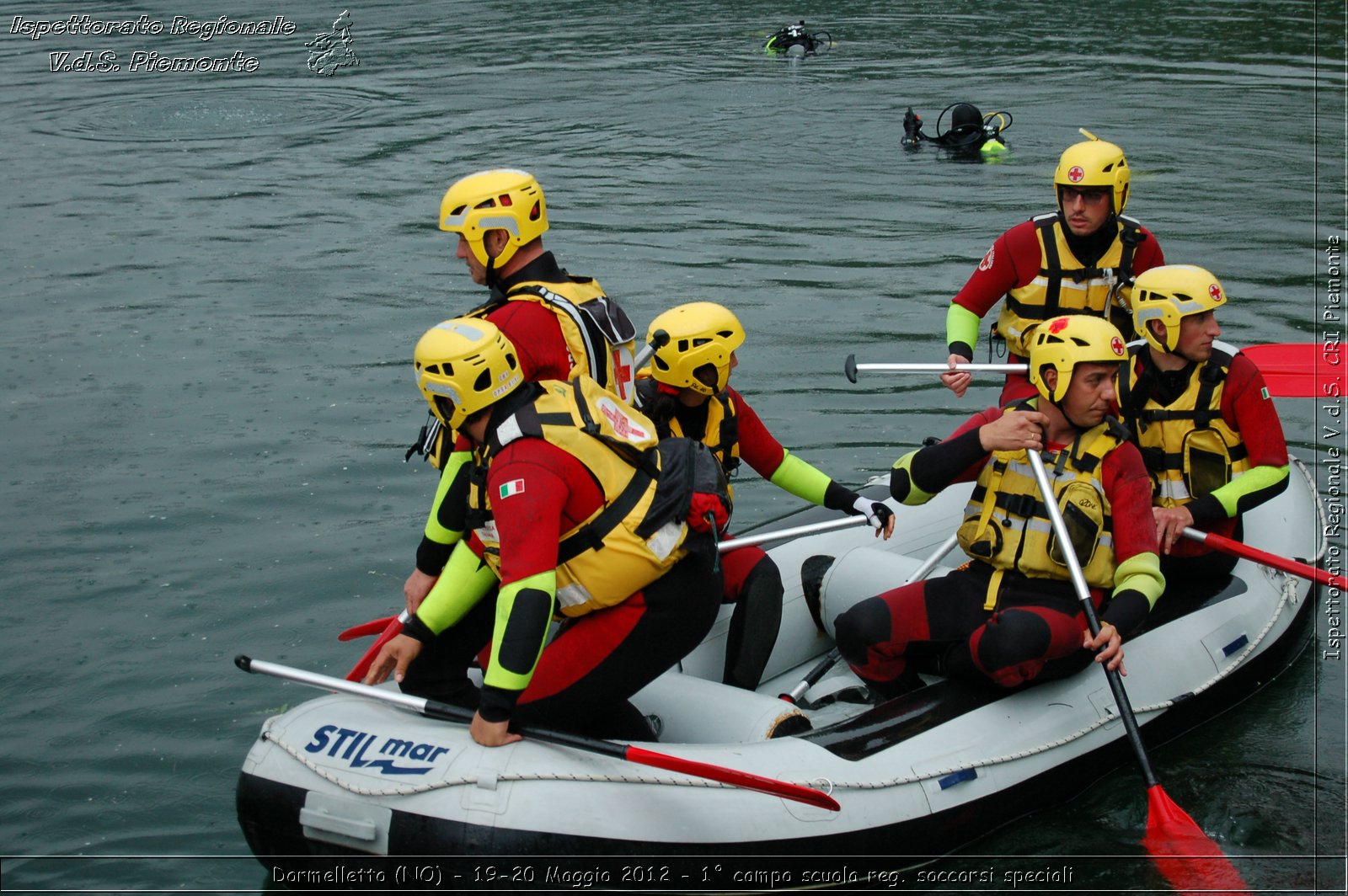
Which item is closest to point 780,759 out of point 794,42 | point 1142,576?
point 1142,576

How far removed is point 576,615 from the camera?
448cm

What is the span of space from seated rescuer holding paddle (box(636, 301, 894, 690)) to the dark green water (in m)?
0.95

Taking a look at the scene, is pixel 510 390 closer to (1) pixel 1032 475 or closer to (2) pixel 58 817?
(1) pixel 1032 475

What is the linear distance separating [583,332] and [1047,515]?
1.68 meters

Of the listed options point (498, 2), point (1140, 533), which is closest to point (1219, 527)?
point (1140, 533)

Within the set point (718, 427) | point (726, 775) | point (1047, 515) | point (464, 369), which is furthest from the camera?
point (718, 427)

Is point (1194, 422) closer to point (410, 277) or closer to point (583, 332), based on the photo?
point (583, 332)

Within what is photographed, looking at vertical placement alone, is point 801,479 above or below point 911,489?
below

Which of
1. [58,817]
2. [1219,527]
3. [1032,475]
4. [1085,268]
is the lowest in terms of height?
[58,817]

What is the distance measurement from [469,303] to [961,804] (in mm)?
7303

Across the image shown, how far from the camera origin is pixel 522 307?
16.2 feet

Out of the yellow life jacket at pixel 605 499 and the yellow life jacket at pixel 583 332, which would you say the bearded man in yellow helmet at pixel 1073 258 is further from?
the yellow life jacket at pixel 605 499

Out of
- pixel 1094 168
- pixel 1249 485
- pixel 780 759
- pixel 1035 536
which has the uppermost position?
pixel 1094 168

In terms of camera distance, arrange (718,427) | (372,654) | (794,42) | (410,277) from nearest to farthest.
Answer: (372,654) < (718,427) < (410,277) < (794,42)
